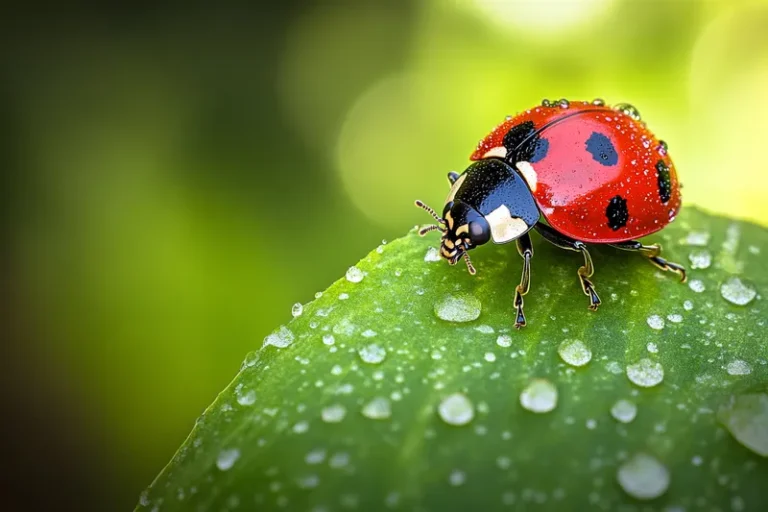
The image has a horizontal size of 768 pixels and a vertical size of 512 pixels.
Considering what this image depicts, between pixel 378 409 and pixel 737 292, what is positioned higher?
pixel 378 409

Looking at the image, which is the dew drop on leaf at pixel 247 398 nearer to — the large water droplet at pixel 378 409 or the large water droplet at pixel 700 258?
the large water droplet at pixel 378 409

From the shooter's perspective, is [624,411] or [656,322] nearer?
[624,411]

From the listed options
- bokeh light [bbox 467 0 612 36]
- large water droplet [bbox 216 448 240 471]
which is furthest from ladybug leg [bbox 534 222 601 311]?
bokeh light [bbox 467 0 612 36]

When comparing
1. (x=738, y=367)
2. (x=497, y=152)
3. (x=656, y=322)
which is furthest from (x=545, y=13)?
(x=738, y=367)

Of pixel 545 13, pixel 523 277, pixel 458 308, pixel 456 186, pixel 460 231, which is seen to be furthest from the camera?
pixel 545 13

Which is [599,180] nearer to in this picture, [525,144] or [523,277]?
[525,144]

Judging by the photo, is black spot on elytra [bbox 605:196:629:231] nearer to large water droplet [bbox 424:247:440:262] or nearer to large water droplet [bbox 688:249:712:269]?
large water droplet [bbox 688:249:712:269]
